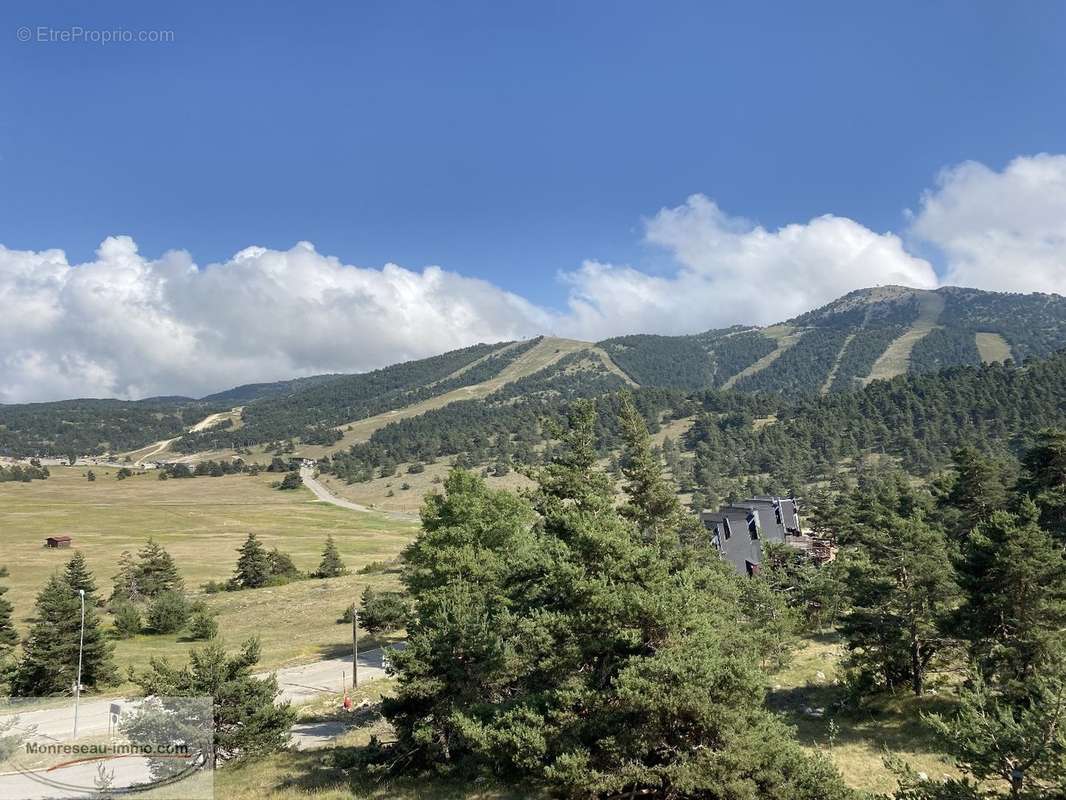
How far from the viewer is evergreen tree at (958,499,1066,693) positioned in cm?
2027

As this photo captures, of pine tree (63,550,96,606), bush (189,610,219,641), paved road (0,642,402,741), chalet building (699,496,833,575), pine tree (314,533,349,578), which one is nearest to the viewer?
paved road (0,642,402,741)

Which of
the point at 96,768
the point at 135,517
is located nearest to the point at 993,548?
the point at 96,768

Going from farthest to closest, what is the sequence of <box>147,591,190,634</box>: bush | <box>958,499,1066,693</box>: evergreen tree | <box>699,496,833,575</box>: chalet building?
<box>699,496,833,575</box>: chalet building → <box>147,591,190,634</box>: bush → <box>958,499,1066,693</box>: evergreen tree

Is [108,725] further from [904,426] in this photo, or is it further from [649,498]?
[904,426]

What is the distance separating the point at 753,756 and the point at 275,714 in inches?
565

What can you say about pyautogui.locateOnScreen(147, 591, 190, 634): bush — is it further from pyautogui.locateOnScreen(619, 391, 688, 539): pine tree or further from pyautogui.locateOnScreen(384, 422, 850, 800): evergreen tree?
pyautogui.locateOnScreen(619, 391, 688, 539): pine tree

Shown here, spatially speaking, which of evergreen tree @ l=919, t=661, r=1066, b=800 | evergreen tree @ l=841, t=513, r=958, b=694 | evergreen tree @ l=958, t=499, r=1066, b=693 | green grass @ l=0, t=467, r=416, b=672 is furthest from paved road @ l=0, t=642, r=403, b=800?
evergreen tree @ l=958, t=499, r=1066, b=693

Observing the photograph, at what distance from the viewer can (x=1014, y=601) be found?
835 inches

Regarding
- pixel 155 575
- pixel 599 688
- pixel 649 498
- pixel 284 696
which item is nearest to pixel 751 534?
pixel 649 498

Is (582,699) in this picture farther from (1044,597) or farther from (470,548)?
(1044,597)

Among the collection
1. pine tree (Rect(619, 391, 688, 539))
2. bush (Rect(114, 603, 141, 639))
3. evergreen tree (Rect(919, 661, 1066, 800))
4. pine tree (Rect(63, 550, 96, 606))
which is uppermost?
pine tree (Rect(619, 391, 688, 539))

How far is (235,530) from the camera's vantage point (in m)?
128

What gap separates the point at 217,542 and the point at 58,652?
278 ft

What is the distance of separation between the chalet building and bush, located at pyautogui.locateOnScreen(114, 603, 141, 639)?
5451 cm
